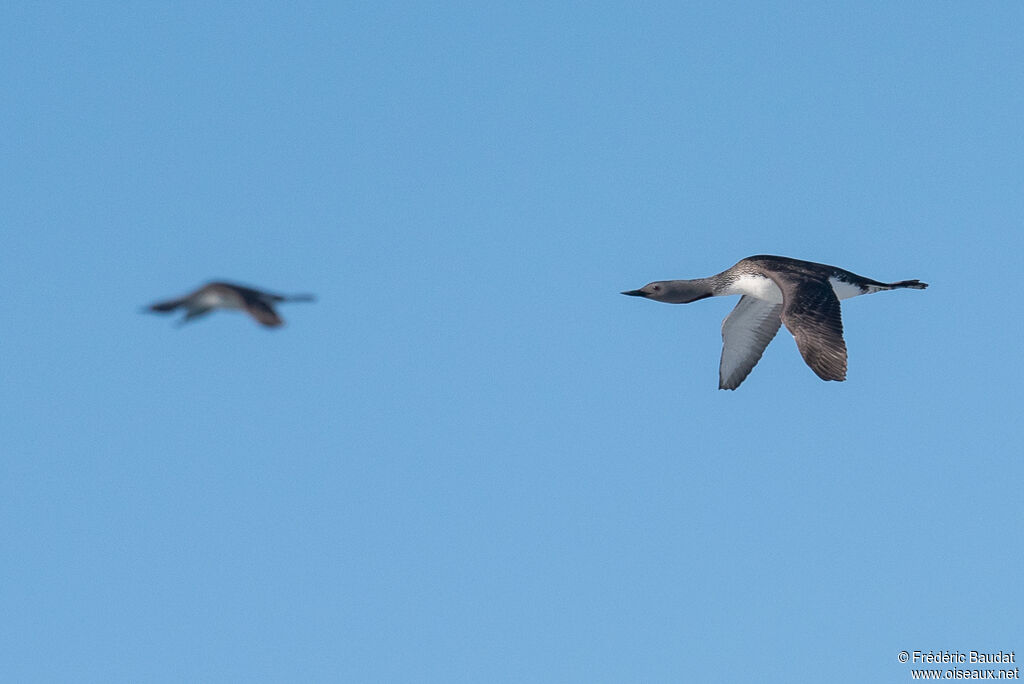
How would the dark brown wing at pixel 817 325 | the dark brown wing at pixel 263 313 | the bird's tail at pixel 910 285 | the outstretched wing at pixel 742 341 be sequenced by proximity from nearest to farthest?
the dark brown wing at pixel 263 313, the dark brown wing at pixel 817 325, the bird's tail at pixel 910 285, the outstretched wing at pixel 742 341

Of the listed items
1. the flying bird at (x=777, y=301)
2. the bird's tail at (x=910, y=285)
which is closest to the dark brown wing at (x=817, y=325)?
→ the flying bird at (x=777, y=301)

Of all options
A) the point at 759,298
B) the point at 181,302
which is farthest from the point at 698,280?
the point at 181,302

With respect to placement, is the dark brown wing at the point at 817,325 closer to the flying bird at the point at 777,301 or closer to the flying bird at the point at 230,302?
the flying bird at the point at 777,301

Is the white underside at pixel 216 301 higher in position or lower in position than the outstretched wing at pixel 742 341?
lower

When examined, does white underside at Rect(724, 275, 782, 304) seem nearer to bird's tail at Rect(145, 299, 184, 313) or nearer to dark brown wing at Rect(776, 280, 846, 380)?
dark brown wing at Rect(776, 280, 846, 380)

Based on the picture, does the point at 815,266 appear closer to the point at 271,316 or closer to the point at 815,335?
the point at 815,335

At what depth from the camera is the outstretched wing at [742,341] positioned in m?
33.1

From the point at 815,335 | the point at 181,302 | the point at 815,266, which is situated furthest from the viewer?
the point at 815,266

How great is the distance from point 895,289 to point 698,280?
4839mm

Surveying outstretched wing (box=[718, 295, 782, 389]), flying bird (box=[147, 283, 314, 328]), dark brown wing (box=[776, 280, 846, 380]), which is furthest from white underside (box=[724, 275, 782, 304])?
flying bird (box=[147, 283, 314, 328])

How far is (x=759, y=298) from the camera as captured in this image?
1254 inches

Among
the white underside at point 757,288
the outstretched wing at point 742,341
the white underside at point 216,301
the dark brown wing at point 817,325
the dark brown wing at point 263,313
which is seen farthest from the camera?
the outstretched wing at point 742,341

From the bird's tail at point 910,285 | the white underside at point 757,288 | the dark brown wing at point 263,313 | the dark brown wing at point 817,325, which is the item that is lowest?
the dark brown wing at point 263,313

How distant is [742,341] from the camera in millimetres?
33344
